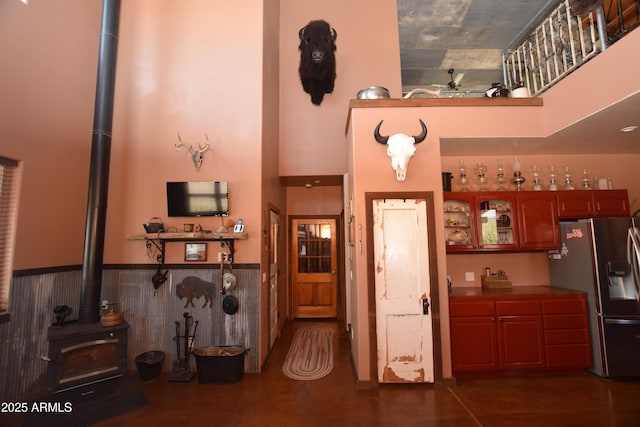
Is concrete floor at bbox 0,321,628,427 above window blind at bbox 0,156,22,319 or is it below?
below

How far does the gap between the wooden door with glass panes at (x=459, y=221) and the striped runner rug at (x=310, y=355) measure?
2208 mm

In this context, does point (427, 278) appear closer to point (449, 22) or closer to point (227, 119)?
point (227, 119)

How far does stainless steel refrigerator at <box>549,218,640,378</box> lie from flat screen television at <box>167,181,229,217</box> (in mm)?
4307

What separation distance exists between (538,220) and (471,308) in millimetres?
1515

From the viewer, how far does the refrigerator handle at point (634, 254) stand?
10.4 ft

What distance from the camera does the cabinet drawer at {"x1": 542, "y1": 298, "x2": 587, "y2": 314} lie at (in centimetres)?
338

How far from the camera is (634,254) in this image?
3.20 meters

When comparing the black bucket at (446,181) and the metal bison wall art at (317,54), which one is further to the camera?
the metal bison wall art at (317,54)

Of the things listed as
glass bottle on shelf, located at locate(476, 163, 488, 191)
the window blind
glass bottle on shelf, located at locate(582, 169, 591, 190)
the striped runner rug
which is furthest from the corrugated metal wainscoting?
glass bottle on shelf, located at locate(582, 169, 591, 190)

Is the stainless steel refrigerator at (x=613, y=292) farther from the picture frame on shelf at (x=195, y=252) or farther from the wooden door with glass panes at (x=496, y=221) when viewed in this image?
the picture frame on shelf at (x=195, y=252)

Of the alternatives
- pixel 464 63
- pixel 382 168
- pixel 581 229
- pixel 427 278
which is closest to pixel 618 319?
pixel 581 229

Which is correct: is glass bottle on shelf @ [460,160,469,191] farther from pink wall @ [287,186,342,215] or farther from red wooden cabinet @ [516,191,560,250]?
pink wall @ [287,186,342,215]

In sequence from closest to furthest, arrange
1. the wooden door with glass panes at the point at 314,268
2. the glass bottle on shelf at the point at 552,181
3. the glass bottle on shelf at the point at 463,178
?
1. the glass bottle on shelf at the point at 552,181
2. the glass bottle on shelf at the point at 463,178
3. the wooden door with glass panes at the point at 314,268

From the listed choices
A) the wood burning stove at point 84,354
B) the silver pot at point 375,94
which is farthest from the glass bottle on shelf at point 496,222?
the wood burning stove at point 84,354
